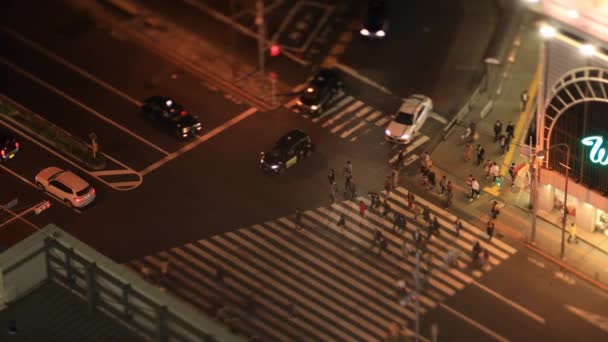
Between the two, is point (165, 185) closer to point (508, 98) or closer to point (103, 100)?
point (103, 100)

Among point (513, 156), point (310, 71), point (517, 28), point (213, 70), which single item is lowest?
point (213, 70)

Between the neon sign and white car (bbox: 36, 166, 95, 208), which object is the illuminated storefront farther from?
white car (bbox: 36, 166, 95, 208)

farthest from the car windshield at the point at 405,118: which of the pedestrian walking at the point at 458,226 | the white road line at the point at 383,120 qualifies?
the pedestrian walking at the point at 458,226

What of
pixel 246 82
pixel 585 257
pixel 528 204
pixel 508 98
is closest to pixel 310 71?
pixel 246 82

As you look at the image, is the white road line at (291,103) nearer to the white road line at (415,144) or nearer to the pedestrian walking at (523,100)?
the white road line at (415,144)

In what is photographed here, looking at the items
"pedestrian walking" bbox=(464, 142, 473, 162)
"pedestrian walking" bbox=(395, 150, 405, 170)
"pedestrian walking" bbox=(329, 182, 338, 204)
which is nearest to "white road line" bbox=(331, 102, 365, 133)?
"pedestrian walking" bbox=(395, 150, 405, 170)

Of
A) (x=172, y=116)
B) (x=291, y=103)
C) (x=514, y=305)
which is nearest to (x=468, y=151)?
(x=291, y=103)
